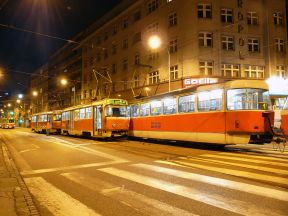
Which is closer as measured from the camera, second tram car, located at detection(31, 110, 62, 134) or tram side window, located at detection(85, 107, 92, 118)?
tram side window, located at detection(85, 107, 92, 118)

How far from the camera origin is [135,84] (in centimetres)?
4000

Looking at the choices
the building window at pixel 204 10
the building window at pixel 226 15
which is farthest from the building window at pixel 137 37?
the building window at pixel 226 15

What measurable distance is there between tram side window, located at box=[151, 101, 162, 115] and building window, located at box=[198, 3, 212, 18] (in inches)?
583

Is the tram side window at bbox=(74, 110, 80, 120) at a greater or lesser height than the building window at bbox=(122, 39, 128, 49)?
lesser

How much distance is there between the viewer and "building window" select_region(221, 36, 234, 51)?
1222 inches

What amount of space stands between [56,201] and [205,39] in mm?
27559

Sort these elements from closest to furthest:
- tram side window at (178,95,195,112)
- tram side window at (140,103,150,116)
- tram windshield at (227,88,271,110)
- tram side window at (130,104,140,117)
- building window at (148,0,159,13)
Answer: tram windshield at (227,88,271,110) → tram side window at (178,95,195,112) → tram side window at (140,103,150,116) → tram side window at (130,104,140,117) → building window at (148,0,159,13)

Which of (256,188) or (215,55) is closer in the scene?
(256,188)

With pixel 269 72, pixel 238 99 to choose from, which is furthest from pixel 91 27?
pixel 238 99

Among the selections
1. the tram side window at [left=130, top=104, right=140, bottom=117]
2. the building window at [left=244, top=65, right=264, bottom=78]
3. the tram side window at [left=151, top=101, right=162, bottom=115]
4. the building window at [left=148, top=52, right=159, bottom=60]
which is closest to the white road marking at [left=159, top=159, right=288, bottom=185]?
the tram side window at [left=151, top=101, right=162, bottom=115]

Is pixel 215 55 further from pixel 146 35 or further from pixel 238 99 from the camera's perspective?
pixel 238 99

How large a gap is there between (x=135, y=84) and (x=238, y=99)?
1059 inches

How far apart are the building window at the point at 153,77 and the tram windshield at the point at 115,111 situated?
1251 centimetres

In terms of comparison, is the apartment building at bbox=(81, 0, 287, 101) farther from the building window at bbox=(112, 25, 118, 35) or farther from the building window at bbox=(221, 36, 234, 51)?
the building window at bbox=(112, 25, 118, 35)
